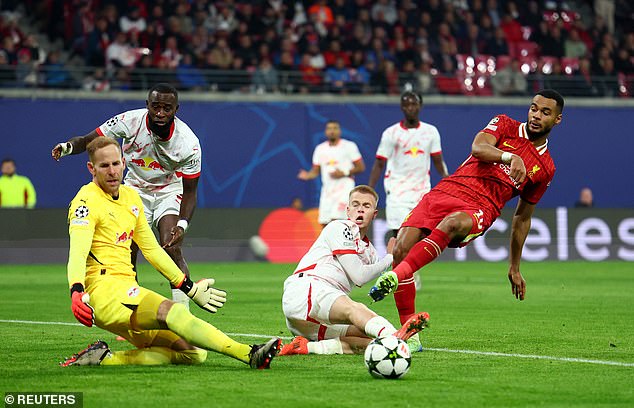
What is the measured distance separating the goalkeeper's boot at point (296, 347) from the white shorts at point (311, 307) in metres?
0.10

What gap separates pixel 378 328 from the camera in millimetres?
7113

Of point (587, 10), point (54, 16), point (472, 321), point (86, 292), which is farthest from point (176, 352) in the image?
point (587, 10)

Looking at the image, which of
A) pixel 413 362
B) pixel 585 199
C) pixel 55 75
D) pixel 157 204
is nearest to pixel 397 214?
pixel 157 204

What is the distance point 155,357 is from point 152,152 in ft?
10.4

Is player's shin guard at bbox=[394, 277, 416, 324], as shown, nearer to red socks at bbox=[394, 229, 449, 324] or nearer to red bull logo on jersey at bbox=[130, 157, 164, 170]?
red socks at bbox=[394, 229, 449, 324]

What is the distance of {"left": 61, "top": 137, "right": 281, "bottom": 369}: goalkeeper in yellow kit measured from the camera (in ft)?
22.1

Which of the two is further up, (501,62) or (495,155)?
(501,62)

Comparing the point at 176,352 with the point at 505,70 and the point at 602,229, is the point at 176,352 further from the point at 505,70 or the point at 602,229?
the point at 505,70

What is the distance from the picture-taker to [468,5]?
28438 millimetres

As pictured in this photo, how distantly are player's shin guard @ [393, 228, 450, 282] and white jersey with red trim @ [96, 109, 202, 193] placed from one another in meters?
2.69

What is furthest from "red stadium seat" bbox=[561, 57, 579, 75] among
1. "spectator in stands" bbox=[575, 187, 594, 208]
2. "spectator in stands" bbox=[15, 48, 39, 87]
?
"spectator in stands" bbox=[15, 48, 39, 87]

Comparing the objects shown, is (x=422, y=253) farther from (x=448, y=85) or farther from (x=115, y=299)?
(x=448, y=85)

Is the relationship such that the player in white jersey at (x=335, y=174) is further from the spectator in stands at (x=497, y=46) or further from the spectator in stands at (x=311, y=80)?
the spectator in stands at (x=497, y=46)

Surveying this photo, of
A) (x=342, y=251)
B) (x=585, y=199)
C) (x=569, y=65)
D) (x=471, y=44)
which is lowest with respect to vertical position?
(x=585, y=199)
